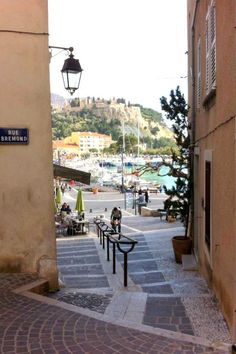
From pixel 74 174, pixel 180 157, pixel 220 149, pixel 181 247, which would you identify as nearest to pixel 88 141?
pixel 180 157

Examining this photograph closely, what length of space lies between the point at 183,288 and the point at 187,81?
277 inches

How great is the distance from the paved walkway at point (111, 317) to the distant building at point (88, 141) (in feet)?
553

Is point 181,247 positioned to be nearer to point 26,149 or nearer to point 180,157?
point 180,157

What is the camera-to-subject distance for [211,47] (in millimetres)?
6816

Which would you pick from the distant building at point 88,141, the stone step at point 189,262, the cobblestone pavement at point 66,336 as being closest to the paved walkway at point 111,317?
the cobblestone pavement at point 66,336

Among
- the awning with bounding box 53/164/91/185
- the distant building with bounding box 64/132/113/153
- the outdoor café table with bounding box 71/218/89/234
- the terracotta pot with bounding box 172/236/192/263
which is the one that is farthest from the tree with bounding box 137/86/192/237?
the distant building with bounding box 64/132/113/153

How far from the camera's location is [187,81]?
1238 centimetres

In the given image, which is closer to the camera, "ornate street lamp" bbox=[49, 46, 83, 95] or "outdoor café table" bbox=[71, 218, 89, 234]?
"ornate street lamp" bbox=[49, 46, 83, 95]

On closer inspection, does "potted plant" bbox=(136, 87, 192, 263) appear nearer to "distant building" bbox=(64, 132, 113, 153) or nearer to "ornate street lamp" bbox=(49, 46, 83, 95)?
"ornate street lamp" bbox=(49, 46, 83, 95)

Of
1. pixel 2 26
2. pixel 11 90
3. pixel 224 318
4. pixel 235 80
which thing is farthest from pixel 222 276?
pixel 2 26

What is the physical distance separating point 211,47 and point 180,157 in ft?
15.4

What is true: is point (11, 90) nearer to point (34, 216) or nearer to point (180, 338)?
point (34, 216)

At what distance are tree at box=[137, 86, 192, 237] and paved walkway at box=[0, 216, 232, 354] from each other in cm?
313

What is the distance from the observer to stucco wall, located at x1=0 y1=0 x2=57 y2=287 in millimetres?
6371
